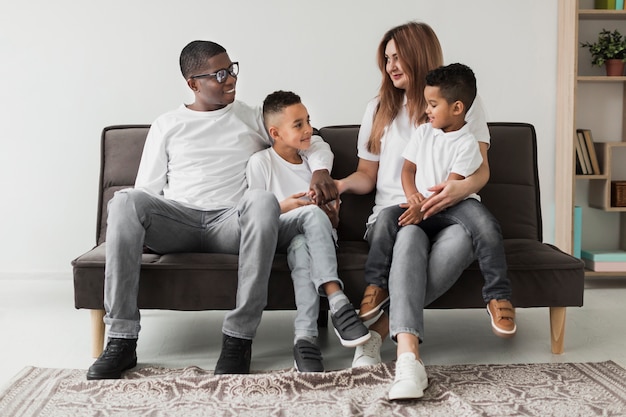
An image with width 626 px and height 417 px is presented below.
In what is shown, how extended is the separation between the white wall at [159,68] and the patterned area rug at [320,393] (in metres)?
1.80

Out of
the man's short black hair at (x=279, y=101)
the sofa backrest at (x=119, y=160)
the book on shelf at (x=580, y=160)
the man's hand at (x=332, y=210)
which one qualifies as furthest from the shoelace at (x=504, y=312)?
the book on shelf at (x=580, y=160)

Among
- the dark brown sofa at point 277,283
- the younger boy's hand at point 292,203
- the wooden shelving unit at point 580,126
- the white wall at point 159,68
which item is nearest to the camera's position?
the dark brown sofa at point 277,283

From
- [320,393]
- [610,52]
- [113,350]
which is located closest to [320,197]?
[320,393]

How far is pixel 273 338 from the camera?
2.74m

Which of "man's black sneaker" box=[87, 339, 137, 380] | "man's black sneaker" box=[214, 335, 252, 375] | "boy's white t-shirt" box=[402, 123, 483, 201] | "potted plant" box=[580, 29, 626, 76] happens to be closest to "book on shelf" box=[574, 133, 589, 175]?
"potted plant" box=[580, 29, 626, 76]

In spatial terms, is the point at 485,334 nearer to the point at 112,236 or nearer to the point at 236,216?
the point at 236,216

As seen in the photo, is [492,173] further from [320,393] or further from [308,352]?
[320,393]

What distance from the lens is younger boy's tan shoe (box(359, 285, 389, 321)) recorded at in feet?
7.33

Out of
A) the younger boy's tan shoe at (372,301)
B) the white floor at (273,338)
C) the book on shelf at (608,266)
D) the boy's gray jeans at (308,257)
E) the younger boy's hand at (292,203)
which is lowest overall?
the white floor at (273,338)

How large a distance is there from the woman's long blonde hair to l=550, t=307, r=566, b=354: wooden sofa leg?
0.78 meters

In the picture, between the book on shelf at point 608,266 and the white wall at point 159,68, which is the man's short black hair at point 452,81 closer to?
the white wall at point 159,68

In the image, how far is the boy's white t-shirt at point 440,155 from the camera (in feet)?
7.89

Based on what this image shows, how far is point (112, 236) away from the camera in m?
2.23

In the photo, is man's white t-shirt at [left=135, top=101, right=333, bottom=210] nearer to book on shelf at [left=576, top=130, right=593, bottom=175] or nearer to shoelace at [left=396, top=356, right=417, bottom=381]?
shoelace at [left=396, top=356, right=417, bottom=381]
